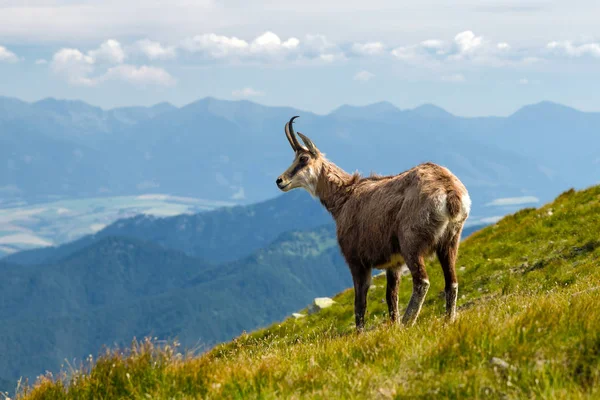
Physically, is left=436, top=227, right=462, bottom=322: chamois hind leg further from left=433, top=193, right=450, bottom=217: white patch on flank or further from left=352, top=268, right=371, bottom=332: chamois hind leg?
left=352, top=268, right=371, bottom=332: chamois hind leg

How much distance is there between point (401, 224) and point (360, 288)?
236 cm

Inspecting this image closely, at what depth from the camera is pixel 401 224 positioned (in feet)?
38.7

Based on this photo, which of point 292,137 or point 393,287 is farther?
point 292,137

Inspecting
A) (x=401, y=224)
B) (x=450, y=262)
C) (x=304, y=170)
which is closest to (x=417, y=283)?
(x=450, y=262)

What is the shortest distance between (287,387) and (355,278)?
707 centimetres

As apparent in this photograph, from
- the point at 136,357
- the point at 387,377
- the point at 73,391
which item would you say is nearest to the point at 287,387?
the point at 387,377

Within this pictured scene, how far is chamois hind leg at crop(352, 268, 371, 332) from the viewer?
1346 centimetres

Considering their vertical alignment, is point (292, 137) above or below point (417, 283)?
above

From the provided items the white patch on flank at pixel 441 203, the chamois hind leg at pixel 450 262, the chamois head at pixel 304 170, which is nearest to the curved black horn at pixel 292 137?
the chamois head at pixel 304 170

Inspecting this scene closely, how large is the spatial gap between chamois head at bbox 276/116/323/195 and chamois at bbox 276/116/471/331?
0.61m

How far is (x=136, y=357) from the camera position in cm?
714

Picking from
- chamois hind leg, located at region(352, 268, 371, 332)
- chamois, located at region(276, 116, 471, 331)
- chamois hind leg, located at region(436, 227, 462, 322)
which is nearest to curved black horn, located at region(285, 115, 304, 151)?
chamois, located at region(276, 116, 471, 331)

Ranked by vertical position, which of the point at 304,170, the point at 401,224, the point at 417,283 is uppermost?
the point at 304,170

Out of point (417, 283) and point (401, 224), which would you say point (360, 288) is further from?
point (401, 224)
